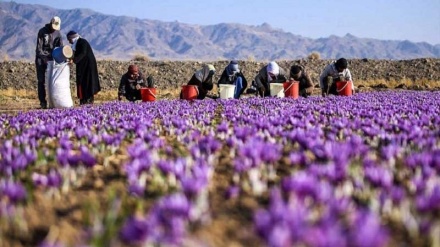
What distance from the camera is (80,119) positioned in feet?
23.3

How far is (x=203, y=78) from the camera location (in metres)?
14.9

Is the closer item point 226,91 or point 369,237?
point 369,237

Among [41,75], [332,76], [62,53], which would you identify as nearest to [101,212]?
[62,53]

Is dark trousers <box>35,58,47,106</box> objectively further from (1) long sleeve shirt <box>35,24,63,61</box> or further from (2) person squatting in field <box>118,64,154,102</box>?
(2) person squatting in field <box>118,64,154,102</box>

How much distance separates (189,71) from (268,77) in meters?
19.0

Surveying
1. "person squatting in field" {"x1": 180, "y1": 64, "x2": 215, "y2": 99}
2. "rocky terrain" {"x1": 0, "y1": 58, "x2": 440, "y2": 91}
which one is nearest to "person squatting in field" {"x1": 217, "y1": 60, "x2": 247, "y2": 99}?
"person squatting in field" {"x1": 180, "y1": 64, "x2": 215, "y2": 99}

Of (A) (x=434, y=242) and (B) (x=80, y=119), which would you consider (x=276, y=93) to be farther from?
(A) (x=434, y=242)

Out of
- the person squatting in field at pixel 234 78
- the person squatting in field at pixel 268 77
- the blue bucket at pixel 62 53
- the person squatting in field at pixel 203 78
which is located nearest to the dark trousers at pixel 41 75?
the blue bucket at pixel 62 53

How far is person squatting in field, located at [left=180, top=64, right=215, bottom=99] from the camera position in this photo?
1470cm

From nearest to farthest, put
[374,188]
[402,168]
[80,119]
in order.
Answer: [374,188], [402,168], [80,119]

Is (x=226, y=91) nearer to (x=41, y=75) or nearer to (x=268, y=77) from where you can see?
(x=268, y=77)

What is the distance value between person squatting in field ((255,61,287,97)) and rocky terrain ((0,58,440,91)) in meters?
14.7

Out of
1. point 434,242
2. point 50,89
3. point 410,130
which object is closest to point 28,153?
point 434,242

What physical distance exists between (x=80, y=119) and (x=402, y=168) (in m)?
5.18
